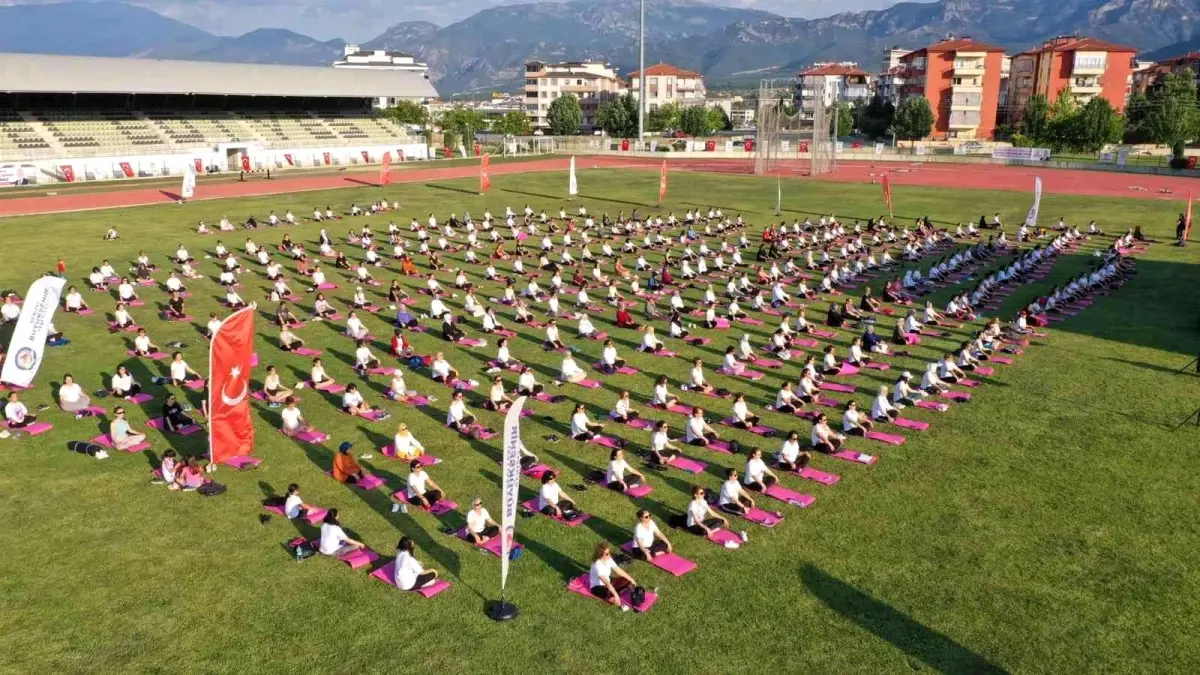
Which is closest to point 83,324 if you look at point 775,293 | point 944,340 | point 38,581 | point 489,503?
point 38,581

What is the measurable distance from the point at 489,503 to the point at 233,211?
42.2 metres

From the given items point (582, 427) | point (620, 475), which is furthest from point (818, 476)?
point (582, 427)

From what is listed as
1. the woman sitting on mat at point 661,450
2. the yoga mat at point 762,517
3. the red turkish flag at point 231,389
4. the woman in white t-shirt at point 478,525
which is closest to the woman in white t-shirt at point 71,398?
the red turkish flag at point 231,389

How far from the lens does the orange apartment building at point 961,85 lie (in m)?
117

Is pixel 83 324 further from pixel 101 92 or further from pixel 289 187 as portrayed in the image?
pixel 101 92

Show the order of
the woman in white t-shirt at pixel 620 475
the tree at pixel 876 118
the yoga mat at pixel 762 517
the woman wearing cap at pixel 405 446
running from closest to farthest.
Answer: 1. the yoga mat at pixel 762 517
2. the woman in white t-shirt at pixel 620 475
3. the woman wearing cap at pixel 405 446
4. the tree at pixel 876 118

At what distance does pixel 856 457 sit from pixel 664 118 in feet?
420

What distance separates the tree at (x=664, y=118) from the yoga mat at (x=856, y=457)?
12309 centimetres

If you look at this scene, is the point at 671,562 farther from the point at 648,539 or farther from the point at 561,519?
the point at 561,519

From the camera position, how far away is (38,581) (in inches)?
482

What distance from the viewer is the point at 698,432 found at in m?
17.2

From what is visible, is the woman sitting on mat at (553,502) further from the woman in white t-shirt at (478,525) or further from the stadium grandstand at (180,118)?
the stadium grandstand at (180,118)

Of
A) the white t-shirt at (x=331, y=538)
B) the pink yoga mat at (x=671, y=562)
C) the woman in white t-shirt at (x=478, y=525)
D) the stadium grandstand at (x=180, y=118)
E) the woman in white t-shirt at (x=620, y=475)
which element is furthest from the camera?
the stadium grandstand at (x=180, y=118)

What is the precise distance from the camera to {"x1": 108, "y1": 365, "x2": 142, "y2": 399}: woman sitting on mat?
19.8 meters
